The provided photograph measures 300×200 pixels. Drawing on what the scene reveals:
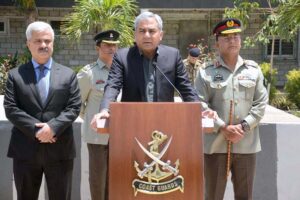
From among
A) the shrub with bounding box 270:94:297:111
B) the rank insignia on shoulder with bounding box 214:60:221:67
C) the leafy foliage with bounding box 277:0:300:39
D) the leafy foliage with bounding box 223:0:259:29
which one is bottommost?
the shrub with bounding box 270:94:297:111

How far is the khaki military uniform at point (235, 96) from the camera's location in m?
3.75

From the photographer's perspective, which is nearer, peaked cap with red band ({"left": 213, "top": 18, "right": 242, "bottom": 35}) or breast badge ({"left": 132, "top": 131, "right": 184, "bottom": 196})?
breast badge ({"left": 132, "top": 131, "right": 184, "bottom": 196})

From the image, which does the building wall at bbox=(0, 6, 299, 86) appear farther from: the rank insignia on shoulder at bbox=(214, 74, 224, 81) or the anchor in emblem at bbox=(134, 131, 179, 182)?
the anchor in emblem at bbox=(134, 131, 179, 182)

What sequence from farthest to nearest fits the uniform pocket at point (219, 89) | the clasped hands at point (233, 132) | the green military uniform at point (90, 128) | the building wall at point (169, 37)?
the building wall at point (169, 37) < the green military uniform at point (90, 128) < the uniform pocket at point (219, 89) < the clasped hands at point (233, 132)

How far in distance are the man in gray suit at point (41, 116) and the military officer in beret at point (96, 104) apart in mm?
614

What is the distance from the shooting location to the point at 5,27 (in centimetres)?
1747

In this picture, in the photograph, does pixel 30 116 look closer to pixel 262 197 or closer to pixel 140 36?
pixel 140 36

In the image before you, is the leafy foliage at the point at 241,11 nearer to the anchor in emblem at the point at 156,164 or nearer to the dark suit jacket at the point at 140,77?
the dark suit jacket at the point at 140,77

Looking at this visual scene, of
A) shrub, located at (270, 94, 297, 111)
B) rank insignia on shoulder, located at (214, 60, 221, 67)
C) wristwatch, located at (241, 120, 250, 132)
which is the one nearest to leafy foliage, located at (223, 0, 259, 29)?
shrub, located at (270, 94, 297, 111)

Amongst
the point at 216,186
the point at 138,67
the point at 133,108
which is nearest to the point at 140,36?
the point at 138,67

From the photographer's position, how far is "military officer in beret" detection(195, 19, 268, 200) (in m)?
3.73

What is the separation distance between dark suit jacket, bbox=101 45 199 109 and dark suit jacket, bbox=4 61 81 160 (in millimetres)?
526

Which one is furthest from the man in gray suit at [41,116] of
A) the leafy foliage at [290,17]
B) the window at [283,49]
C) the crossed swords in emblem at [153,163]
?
the window at [283,49]

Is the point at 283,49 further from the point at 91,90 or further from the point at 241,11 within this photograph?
the point at 91,90
